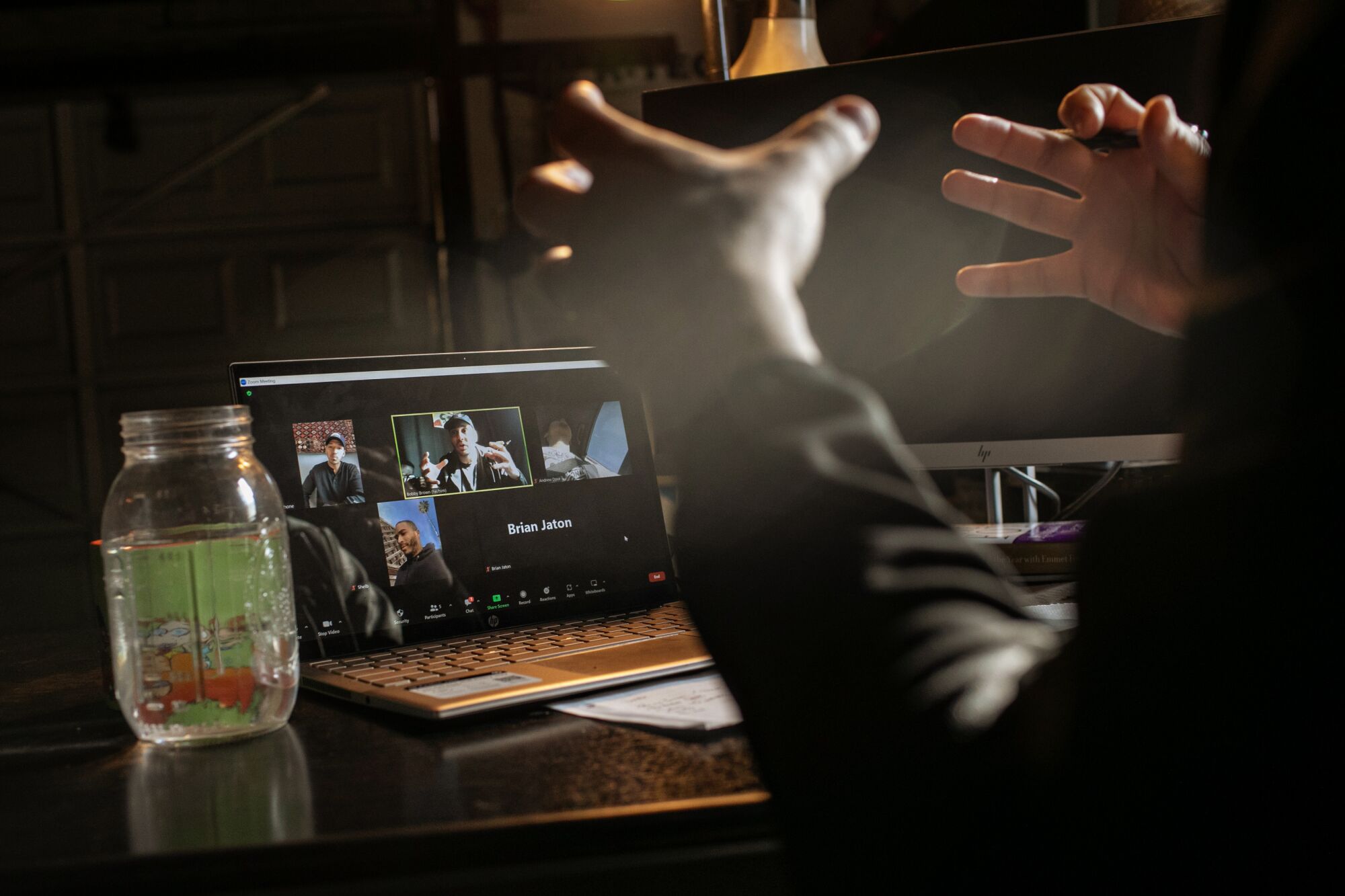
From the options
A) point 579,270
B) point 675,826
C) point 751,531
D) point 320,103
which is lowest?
point 675,826

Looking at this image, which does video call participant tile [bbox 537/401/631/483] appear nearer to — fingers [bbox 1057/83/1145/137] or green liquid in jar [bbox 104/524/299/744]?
green liquid in jar [bbox 104/524/299/744]

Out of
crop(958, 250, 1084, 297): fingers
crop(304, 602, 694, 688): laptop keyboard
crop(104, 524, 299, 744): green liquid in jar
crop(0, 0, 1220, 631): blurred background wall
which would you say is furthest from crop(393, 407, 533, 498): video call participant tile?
crop(0, 0, 1220, 631): blurred background wall

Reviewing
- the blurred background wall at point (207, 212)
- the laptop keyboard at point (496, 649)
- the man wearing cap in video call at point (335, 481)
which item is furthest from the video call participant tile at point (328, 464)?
the blurred background wall at point (207, 212)

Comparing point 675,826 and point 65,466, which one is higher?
point 65,466

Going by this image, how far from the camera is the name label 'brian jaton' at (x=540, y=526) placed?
938 mm

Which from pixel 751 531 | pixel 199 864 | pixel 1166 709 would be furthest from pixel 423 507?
pixel 1166 709

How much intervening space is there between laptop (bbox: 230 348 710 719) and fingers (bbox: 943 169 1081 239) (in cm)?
37

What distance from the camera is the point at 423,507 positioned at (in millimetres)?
904

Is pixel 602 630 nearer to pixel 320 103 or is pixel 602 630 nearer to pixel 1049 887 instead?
pixel 1049 887

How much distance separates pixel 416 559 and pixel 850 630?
22.7 inches

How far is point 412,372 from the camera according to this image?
0.94 m

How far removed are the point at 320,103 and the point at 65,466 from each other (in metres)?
1.76

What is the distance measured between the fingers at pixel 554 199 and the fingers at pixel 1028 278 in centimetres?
41

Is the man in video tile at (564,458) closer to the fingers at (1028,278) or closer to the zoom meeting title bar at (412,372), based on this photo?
the zoom meeting title bar at (412,372)
